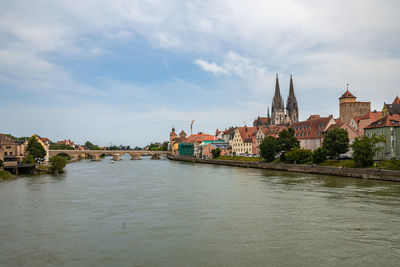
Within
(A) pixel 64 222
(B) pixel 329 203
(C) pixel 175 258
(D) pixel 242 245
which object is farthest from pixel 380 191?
(A) pixel 64 222

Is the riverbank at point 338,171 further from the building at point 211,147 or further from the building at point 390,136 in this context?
the building at point 211,147

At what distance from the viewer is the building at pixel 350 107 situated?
289 feet

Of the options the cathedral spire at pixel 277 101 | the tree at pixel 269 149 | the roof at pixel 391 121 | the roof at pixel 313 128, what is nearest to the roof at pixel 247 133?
the roof at pixel 313 128

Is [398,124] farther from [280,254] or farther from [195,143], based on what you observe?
[195,143]

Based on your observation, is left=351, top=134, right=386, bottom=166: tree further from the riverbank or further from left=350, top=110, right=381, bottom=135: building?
left=350, top=110, right=381, bottom=135: building

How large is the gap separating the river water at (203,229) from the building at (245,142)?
227 feet

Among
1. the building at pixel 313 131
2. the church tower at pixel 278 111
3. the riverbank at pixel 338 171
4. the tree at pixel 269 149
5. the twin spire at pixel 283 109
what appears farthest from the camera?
the church tower at pixel 278 111

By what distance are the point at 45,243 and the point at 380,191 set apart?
27465 millimetres

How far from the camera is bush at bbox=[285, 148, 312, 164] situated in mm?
60688

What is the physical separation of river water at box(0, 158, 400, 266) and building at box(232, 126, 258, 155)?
69.1m

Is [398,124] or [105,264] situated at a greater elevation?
[398,124]

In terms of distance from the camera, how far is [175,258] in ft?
48.3

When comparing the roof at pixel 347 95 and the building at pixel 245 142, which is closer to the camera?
the roof at pixel 347 95

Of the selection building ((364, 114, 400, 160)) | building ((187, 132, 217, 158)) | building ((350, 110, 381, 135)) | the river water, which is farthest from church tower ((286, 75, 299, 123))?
the river water
